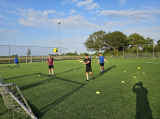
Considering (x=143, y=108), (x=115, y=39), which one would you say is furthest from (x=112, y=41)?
(x=143, y=108)

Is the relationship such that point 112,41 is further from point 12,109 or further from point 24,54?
point 12,109

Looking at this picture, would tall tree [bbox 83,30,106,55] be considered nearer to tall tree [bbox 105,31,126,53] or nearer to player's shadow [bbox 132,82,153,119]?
tall tree [bbox 105,31,126,53]

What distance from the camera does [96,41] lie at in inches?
3098

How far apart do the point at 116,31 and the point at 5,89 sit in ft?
255

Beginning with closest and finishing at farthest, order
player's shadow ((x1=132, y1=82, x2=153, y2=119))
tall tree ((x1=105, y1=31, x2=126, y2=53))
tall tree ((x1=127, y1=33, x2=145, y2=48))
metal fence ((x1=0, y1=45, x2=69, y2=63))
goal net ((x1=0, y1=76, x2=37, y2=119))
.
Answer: goal net ((x1=0, y1=76, x2=37, y2=119)) → player's shadow ((x1=132, y1=82, x2=153, y2=119)) → metal fence ((x1=0, y1=45, x2=69, y2=63)) → tall tree ((x1=105, y1=31, x2=126, y2=53)) → tall tree ((x1=127, y1=33, x2=145, y2=48))

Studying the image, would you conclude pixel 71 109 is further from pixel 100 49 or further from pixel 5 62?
pixel 100 49

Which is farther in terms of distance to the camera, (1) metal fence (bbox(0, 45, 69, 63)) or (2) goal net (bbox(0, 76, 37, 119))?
(1) metal fence (bbox(0, 45, 69, 63))

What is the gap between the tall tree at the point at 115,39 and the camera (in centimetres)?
7094

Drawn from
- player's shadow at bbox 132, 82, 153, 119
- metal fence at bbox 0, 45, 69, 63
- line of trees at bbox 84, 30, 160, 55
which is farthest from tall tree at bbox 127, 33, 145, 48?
player's shadow at bbox 132, 82, 153, 119

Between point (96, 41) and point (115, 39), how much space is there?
12.8 metres

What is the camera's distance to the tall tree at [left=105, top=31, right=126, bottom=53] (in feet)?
233

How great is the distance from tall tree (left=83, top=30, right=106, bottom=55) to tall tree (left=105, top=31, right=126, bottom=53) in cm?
424

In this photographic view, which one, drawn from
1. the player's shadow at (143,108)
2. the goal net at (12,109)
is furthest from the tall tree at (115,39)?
the goal net at (12,109)

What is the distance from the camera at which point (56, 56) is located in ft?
124
